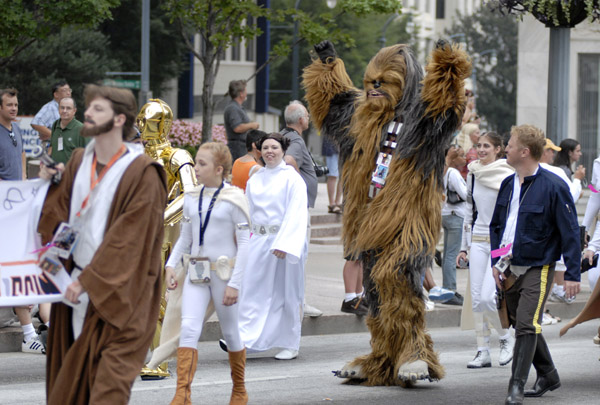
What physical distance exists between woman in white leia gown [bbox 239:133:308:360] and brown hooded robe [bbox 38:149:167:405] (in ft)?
11.7

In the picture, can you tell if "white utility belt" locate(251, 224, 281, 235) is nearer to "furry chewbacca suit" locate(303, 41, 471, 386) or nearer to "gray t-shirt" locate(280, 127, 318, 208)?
"furry chewbacca suit" locate(303, 41, 471, 386)

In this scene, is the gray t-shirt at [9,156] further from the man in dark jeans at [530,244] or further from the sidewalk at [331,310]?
the man in dark jeans at [530,244]

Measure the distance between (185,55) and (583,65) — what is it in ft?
65.4

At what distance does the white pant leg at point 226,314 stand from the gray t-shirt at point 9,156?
11.7 ft

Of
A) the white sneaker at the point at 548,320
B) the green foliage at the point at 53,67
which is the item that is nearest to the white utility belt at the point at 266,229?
the white sneaker at the point at 548,320

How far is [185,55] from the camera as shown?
38094 millimetres

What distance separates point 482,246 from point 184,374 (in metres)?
3.08

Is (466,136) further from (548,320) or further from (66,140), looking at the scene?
(66,140)

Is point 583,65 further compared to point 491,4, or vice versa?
point 583,65

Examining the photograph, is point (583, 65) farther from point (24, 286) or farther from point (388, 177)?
point (24, 286)

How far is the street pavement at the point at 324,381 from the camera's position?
7.32 meters

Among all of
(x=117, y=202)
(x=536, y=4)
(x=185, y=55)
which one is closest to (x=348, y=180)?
(x=117, y=202)

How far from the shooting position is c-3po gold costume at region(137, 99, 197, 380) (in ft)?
25.8

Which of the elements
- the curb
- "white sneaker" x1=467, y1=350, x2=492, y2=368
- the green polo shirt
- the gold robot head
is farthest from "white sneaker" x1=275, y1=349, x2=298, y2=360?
the green polo shirt
